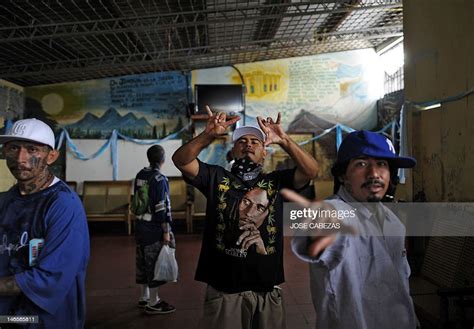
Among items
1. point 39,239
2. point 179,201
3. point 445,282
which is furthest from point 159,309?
point 179,201

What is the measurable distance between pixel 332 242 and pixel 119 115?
7.53 metres

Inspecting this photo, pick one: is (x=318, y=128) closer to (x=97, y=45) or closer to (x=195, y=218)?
(x=195, y=218)

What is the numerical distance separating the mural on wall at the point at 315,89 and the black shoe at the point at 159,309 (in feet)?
17.1

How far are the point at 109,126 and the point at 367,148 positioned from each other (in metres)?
7.50

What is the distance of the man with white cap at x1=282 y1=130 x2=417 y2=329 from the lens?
1.11 m

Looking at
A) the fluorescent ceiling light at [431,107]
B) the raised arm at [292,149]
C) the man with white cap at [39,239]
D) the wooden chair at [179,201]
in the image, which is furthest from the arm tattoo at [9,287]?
the wooden chair at [179,201]

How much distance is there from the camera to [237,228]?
1.64 m

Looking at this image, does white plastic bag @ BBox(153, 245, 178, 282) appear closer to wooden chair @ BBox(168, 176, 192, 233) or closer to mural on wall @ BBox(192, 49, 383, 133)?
wooden chair @ BBox(168, 176, 192, 233)

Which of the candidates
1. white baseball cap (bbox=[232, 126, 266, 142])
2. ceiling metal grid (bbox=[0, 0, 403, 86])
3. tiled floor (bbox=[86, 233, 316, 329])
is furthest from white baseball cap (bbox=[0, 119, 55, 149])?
ceiling metal grid (bbox=[0, 0, 403, 86])

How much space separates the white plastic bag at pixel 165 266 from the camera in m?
3.17

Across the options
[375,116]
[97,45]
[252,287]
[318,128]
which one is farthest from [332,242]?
[375,116]

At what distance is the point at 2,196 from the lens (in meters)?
1.48

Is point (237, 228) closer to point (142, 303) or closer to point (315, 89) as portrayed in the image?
point (142, 303)

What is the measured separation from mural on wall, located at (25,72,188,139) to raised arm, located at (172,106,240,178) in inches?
251
